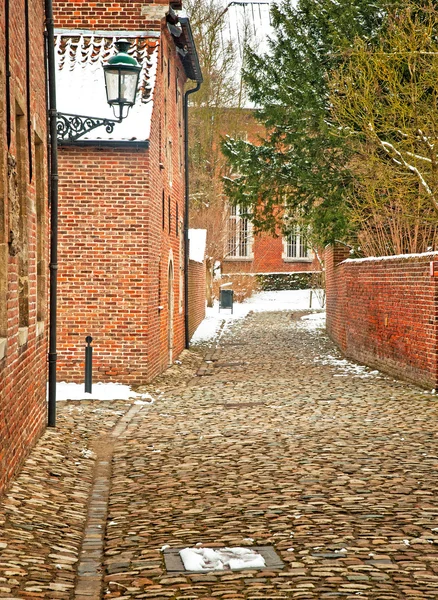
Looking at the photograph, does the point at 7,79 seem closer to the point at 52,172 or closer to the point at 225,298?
the point at 52,172

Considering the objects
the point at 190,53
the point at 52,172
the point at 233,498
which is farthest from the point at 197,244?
the point at 233,498

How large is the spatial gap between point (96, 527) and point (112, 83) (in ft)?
23.7

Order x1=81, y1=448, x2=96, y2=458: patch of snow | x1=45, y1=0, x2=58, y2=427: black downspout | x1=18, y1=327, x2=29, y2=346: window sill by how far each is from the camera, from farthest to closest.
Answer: x1=45, y1=0, x2=58, y2=427: black downspout < x1=81, y1=448, x2=96, y2=458: patch of snow < x1=18, y1=327, x2=29, y2=346: window sill

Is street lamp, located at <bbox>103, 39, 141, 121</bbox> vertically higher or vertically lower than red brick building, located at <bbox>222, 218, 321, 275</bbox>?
higher

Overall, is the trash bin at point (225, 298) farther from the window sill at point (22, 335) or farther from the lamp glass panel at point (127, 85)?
the window sill at point (22, 335)

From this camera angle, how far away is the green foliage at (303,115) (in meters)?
21.8

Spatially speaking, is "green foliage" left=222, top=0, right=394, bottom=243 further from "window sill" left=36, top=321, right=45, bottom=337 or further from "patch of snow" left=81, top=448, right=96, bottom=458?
"patch of snow" left=81, top=448, right=96, bottom=458

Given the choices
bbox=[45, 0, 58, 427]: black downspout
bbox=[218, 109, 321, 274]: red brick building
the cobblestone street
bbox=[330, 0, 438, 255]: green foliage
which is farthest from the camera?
bbox=[218, 109, 321, 274]: red brick building

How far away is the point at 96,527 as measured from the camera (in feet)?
21.7

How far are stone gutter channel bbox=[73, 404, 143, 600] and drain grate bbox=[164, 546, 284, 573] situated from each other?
398 millimetres

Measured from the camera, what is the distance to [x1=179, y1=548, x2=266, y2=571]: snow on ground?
17.4 ft

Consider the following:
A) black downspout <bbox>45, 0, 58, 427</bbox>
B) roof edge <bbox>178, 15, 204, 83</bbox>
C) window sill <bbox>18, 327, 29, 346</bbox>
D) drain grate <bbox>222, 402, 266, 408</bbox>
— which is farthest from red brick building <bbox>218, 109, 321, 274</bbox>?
window sill <bbox>18, 327, 29, 346</bbox>

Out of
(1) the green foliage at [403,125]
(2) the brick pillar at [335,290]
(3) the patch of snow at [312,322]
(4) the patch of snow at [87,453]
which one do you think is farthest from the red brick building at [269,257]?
(4) the patch of snow at [87,453]

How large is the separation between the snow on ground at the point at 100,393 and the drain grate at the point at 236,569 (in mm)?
8057
